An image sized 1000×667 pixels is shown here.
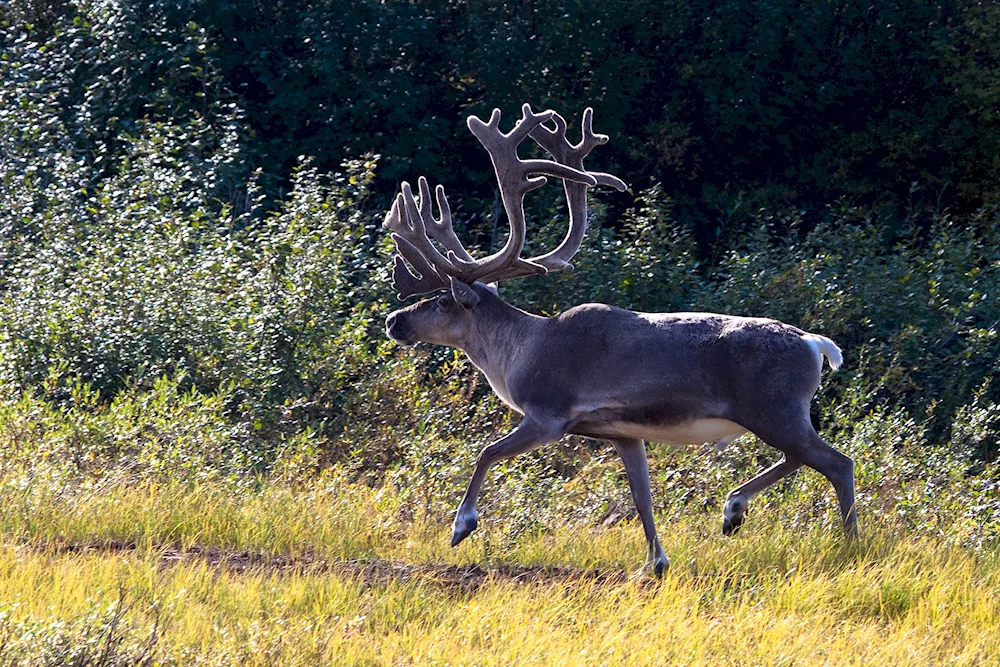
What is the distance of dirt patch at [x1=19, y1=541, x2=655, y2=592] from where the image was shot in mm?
6793

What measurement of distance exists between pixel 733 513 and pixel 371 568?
1.98 m

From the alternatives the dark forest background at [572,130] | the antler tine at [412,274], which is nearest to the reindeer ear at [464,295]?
the antler tine at [412,274]

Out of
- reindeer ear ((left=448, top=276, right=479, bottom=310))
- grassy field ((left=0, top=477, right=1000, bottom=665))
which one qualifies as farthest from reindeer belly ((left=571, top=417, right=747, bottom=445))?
reindeer ear ((left=448, top=276, right=479, bottom=310))

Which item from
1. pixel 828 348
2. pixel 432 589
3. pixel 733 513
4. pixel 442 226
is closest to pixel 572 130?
pixel 442 226

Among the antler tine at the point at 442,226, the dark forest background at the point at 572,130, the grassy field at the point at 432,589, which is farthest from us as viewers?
the dark forest background at the point at 572,130

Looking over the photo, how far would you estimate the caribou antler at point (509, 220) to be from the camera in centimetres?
842

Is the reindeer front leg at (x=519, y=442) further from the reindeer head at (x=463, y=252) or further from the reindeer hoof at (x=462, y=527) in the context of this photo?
the reindeer head at (x=463, y=252)

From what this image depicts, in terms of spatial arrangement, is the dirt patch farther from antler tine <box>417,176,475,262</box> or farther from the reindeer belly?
antler tine <box>417,176,475,262</box>

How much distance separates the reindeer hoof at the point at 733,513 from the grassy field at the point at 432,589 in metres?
0.15

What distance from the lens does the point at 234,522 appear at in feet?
25.1

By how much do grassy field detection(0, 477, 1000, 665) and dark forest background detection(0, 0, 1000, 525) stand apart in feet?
13.2

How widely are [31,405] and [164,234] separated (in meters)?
3.10

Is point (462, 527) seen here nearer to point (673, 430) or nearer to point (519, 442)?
point (519, 442)

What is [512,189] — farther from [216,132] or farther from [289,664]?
[216,132]
